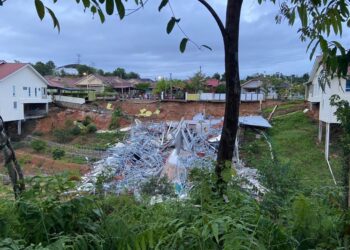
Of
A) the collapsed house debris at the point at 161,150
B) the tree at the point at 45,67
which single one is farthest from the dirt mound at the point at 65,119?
the tree at the point at 45,67

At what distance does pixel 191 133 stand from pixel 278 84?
2666cm

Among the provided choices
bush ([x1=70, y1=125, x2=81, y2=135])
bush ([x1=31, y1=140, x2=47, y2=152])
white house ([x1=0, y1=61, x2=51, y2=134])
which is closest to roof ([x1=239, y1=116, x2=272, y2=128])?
bush ([x1=70, y1=125, x2=81, y2=135])

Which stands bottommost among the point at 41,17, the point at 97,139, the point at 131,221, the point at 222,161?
the point at 97,139

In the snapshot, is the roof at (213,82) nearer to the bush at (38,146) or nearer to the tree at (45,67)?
the tree at (45,67)

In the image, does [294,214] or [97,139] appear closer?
[294,214]

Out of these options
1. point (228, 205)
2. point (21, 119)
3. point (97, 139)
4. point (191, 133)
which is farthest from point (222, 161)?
point (21, 119)

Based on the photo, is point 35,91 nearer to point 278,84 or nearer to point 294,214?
point 278,84

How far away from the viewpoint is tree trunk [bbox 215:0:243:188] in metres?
1.90

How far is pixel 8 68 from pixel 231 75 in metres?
31.3

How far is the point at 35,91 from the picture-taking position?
3362 cm

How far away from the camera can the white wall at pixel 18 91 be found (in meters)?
28.9

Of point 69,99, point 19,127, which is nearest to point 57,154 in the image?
point 19,127

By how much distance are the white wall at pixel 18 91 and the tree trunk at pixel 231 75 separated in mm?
28111

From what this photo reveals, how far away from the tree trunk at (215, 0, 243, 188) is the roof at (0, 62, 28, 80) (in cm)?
2949
